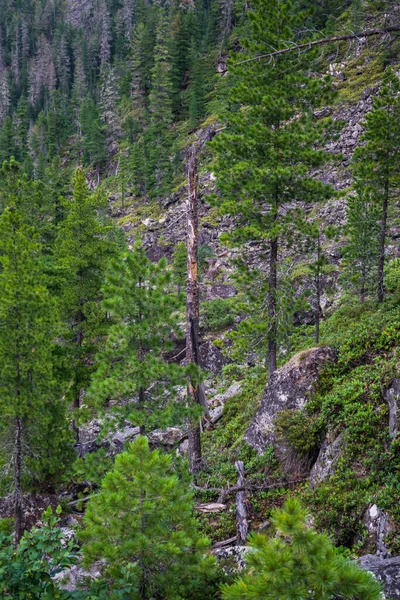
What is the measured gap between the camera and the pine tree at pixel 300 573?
2674mm

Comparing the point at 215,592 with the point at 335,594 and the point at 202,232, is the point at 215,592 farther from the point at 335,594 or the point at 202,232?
the point at 202,232

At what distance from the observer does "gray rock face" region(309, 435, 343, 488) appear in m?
7.76

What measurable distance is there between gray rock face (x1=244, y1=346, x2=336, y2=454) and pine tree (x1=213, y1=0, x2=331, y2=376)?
2.25 meters

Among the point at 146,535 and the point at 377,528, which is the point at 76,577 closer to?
the point at 146,535

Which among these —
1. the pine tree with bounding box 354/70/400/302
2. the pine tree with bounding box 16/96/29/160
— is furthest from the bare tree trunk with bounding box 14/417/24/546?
the pine tree with bounding box 16/96/29/160

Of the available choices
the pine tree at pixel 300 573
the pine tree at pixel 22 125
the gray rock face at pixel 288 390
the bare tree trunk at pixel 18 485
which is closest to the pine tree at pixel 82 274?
the bare tree trunk at pixel 18 485

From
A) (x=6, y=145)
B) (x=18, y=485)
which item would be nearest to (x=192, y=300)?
(x=18, y=485)

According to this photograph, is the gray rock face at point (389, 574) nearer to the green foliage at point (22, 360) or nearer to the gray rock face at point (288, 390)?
the gray rock face at point (288, 390)

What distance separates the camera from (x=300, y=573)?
274 centimetres

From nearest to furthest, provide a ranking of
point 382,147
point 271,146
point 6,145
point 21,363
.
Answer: point 21,363, point 271,146, point 382,147, point 6,145

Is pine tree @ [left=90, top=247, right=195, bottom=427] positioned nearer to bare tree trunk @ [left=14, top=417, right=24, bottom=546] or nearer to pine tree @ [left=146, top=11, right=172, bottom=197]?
bare tree trunk @ [left=14, top=417, right=24, bottom=546]

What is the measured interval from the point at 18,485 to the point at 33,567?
973 centimetres

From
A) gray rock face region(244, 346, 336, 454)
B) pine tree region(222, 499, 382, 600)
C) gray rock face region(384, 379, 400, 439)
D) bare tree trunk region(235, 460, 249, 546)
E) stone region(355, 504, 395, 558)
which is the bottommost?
bare tree trunk region(235, 460, 249, 546)

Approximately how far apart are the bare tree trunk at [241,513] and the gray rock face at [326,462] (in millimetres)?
1490
